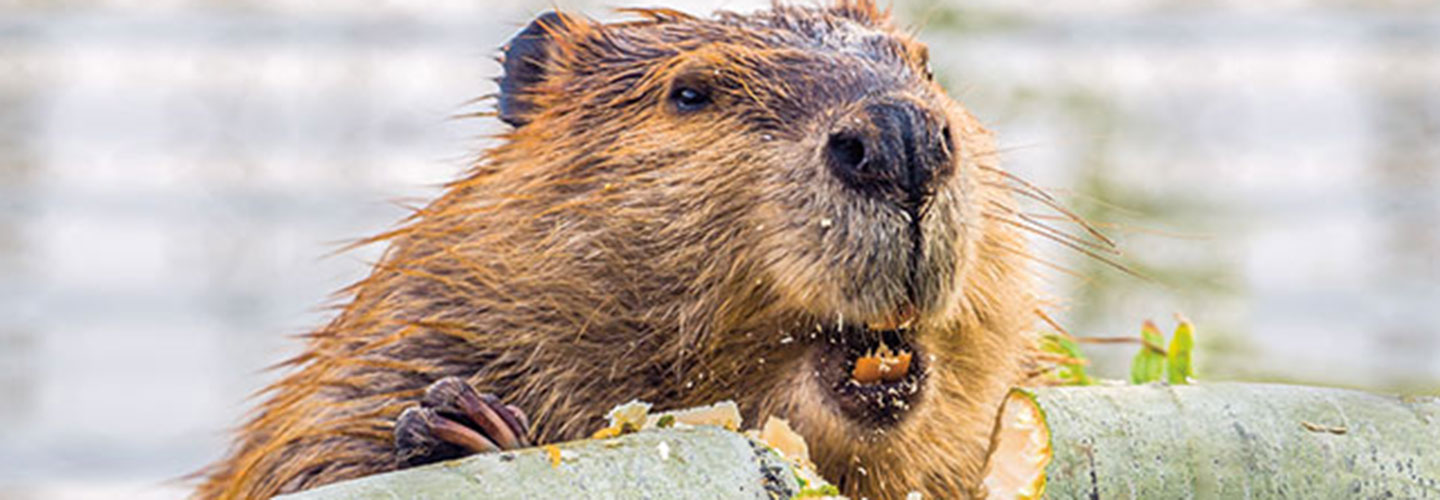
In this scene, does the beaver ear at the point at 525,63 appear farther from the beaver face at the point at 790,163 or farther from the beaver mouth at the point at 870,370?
the beaver mouth at the point at 870,370

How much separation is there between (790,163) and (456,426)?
333 millimetres

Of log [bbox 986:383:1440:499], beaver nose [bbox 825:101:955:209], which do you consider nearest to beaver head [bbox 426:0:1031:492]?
beaver nose [bbox 825:101:955:209]

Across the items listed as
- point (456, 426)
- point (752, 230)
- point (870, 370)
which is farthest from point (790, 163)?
point (456, 426)

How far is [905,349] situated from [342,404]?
0.48m

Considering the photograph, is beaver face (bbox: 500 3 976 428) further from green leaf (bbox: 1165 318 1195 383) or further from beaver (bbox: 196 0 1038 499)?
green leaf (bbox: 1165 318 1195 383)

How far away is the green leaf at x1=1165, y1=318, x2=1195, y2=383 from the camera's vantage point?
4.75 ft

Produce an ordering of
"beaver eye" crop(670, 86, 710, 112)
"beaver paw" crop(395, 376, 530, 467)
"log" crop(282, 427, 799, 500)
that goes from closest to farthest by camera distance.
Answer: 1. "log" crop(282, 427, 799, 500)
2. "beaver paw" crop(395, 376, 530, 467)
3. "beaver eye" crop(670, 86, 710, 112)

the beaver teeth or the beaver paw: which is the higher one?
the beaver teeth

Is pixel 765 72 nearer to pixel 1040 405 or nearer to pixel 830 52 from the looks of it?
pixel 830 52

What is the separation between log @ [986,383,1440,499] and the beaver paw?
12.4 inches

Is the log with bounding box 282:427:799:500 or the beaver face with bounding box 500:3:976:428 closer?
the log with bounding box 282:427:799:500

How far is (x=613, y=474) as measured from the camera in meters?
0.92

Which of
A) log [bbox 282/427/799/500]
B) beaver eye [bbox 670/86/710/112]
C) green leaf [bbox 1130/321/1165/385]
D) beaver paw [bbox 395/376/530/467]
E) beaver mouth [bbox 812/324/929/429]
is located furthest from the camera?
green leaf [bbox 1130/321/1165/385]

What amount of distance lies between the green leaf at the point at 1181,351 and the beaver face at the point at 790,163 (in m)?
0.29
